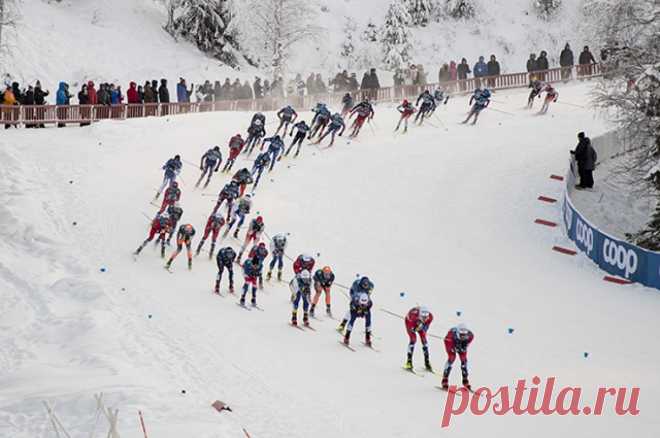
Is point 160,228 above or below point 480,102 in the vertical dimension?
below

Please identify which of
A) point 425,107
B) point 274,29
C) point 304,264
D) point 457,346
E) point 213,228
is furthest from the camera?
point 274,29

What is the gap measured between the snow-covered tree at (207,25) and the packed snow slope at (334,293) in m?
17.8

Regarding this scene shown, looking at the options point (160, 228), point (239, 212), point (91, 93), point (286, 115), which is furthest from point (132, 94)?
point (160, 228)

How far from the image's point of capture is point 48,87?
141ft

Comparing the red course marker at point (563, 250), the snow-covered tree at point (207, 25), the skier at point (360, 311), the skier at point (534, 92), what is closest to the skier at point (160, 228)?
the skier at point (360, 311)

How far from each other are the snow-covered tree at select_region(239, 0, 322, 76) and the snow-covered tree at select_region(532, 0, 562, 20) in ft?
54.7

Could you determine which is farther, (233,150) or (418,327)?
(233,150)

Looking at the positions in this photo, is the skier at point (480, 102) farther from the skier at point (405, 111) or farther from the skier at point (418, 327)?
the skier at point (418, 327)

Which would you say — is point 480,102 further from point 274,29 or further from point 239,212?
point 274,29

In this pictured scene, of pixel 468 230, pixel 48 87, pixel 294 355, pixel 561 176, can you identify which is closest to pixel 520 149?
pixel 561 176

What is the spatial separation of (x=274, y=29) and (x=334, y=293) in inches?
1379

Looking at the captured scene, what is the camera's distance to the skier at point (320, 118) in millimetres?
33250

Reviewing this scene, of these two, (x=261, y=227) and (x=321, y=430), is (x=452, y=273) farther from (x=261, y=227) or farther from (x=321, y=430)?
(x=321, y=430)

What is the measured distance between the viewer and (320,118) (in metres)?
33.4
